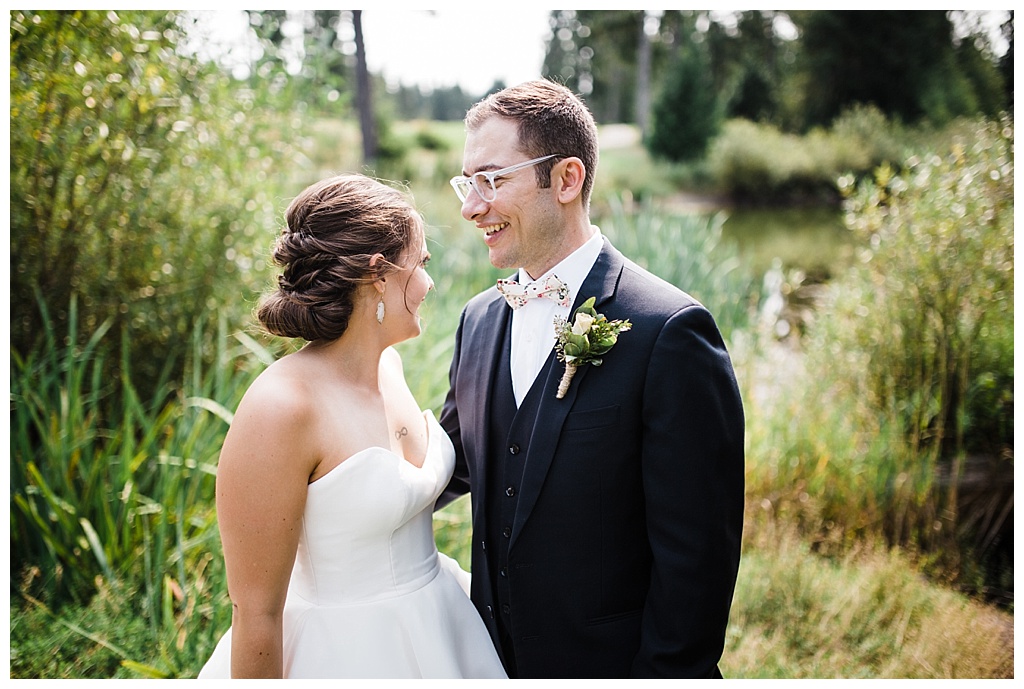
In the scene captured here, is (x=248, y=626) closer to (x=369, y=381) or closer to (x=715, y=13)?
(x=369, y=381)

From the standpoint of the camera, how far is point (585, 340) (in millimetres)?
1827

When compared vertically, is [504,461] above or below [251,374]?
above

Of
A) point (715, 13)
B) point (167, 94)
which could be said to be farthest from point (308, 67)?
point (715, 13)

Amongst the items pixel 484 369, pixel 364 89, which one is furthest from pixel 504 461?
pixel 364 89

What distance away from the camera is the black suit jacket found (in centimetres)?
182

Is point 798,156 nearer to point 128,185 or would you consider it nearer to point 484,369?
point 128,185

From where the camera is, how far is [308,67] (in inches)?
235

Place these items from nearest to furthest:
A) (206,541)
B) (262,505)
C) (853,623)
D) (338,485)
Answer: (262,505) < (338,485) < (206,541) < (853,623)

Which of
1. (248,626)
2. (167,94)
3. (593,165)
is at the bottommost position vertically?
(248,626)

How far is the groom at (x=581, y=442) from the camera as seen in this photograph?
1.83 m

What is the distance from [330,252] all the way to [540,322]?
58 centimetres

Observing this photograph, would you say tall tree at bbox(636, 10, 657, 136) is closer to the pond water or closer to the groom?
the pond water

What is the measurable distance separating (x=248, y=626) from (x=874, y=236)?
4624 mm

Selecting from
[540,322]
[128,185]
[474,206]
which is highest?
[128,185]
